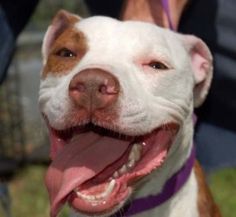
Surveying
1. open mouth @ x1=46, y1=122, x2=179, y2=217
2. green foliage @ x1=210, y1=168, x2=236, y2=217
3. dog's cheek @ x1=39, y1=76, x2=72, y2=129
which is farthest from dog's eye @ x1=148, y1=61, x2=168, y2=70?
green foliage @ x1=210, y1=168, x2=236, y2=217

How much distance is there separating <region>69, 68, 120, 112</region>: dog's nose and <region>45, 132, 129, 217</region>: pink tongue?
0.21 meters

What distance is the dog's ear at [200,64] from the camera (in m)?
3.06

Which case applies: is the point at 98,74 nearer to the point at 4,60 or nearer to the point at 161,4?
the point at 161,4

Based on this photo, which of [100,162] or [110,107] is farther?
[100,162]

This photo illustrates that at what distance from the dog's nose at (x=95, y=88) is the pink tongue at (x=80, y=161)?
0.21 m

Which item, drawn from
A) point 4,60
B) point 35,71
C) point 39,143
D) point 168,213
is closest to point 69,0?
point 35,71

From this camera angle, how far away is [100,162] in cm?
269

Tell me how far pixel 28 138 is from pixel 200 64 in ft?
11.5

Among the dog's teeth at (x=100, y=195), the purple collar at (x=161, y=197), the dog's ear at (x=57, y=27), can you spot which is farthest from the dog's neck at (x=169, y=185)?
the dog's ear at (x=57, y=27)

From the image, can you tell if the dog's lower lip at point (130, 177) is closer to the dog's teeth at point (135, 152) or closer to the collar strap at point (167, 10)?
the dog's teeth at point (135, 152)

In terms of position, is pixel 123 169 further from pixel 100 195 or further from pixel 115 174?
pixel 100 195

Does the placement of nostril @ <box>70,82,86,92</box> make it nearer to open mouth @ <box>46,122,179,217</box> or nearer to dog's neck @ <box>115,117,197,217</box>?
open mouth @ <box>46,122,179,217</box>

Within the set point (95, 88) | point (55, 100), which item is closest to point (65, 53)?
point (55, 100)

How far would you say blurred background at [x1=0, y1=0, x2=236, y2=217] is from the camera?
17.7 ft
